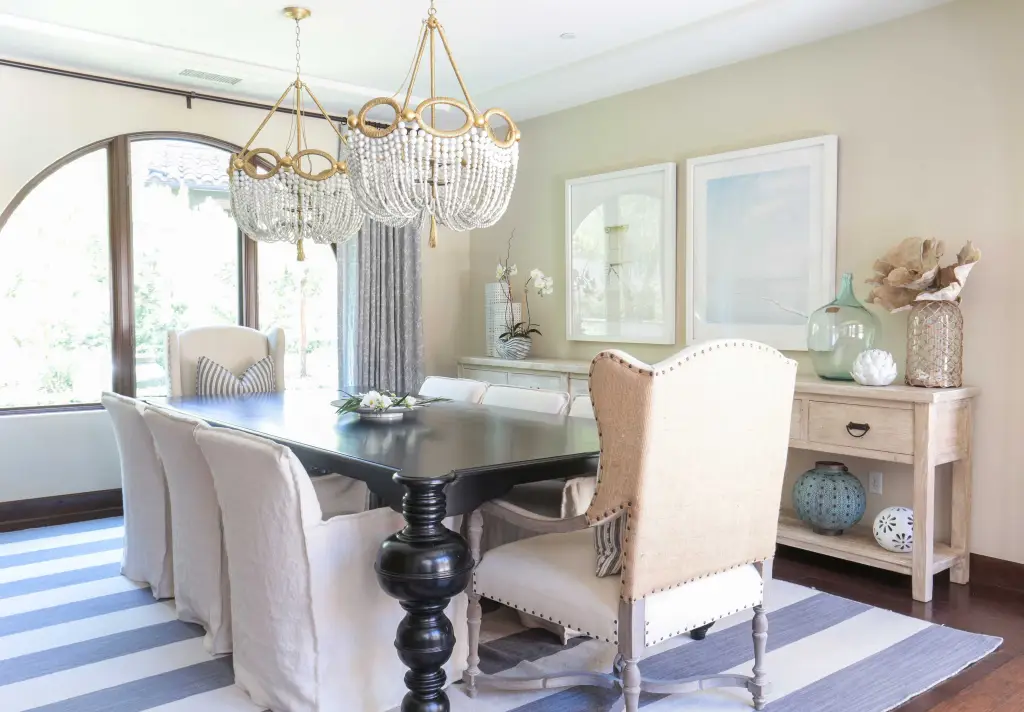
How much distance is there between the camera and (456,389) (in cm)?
398

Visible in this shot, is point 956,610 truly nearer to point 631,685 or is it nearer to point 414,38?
point 631,685

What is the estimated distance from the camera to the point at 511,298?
19.3 feet

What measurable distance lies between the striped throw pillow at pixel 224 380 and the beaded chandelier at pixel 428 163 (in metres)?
1.77

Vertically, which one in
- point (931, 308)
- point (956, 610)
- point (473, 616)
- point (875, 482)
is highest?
point (931, 308)

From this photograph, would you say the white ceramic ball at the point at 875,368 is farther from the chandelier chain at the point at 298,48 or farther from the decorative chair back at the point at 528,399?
the chandelier chain at the point at 298,48

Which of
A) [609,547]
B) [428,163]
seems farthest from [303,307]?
[609,547]

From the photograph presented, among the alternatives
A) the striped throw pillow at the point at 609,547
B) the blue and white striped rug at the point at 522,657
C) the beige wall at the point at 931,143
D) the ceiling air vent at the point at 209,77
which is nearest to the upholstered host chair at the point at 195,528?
the blue and white striped rug at the point at 522,657

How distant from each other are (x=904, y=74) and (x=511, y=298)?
2.89 m

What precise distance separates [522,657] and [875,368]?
1956mm

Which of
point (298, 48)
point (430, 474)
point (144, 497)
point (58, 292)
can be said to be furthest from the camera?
point (58, 292)

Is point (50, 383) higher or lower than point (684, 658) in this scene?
higher

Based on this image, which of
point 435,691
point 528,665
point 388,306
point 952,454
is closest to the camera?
point 435,691

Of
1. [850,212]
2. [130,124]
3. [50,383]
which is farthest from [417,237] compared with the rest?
[850,212]

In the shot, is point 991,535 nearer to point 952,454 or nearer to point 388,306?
point 952,454
